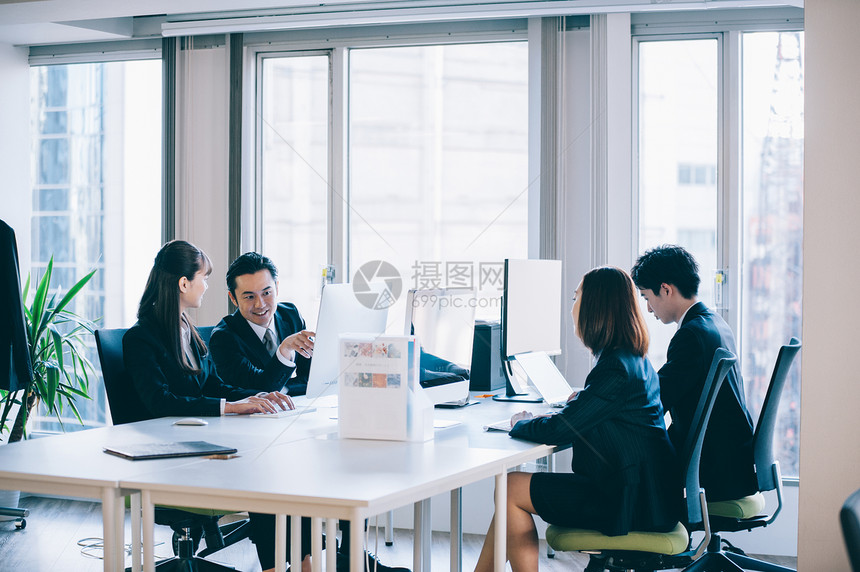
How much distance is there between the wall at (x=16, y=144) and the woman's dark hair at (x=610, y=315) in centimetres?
364

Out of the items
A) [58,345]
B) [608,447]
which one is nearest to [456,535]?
[608,447]

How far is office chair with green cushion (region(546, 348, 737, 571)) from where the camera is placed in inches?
95.1

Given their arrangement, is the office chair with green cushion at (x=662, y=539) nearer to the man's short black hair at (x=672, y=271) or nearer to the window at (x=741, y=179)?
the man's short black hair at (x=672, y=271)

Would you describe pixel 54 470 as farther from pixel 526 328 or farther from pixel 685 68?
pixel 685 68

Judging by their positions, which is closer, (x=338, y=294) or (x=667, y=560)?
(x=667, y=560)

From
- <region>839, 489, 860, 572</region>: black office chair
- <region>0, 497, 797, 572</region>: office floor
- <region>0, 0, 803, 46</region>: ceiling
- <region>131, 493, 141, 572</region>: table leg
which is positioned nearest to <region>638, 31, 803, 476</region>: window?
<region>0, 0, 803, 46</region>: ceiling

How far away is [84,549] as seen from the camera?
3.82 metres

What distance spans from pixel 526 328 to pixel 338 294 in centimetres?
81

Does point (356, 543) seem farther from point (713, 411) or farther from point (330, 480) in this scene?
point (713, 411)

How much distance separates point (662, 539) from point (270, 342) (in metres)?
1.75

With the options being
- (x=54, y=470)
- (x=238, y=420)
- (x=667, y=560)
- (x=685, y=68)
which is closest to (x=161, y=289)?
(x=238, y=420)

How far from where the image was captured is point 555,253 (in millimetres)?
4102

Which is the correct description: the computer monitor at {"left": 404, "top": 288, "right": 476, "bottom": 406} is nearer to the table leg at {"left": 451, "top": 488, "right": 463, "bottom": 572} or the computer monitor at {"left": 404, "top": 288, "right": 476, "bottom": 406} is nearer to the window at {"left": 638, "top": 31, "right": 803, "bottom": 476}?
the table leg at {"left": 451, "top": 488, "right": 463, "bottom": 572}

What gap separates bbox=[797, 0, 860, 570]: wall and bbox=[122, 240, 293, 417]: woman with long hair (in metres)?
1.71
